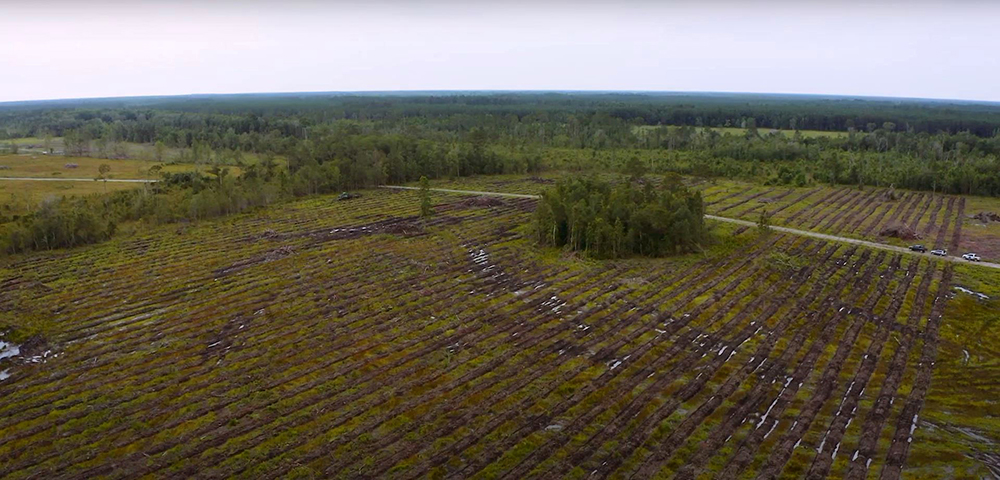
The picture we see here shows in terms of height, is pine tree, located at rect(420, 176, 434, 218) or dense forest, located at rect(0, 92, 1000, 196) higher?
dense forest, located at rect(0, 92, 1000, 196)

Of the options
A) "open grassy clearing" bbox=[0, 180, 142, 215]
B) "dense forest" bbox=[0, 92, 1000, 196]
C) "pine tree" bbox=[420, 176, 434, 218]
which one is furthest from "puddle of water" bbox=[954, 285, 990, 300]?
"open grassy clearing" bbox=[0, 180, 142, 215]

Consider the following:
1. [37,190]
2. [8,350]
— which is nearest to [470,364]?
[8,350]

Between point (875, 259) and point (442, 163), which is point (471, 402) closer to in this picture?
point (875, 259)

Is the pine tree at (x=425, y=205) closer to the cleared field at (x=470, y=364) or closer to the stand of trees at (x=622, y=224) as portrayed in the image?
the cleared field at (x=470, y=364)

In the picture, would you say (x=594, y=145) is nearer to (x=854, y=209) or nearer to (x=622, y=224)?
(x=854, y=209)

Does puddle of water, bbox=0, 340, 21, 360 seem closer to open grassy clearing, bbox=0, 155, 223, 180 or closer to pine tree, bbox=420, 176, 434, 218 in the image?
pine tree, bbox=420, 176, 434, 218

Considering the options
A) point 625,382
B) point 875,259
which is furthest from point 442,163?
point 625,382

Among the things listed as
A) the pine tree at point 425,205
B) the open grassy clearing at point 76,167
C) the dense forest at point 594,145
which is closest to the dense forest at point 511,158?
the dense forest at point 594,145
